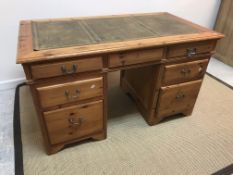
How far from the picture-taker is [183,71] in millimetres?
1401

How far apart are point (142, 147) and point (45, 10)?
143 centimetres

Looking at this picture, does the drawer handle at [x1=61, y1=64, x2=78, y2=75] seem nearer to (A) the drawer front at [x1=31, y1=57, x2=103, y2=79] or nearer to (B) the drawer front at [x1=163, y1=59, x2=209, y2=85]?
(A) the drawer front at [x1=31, y1=57, x2=103, y2=79]

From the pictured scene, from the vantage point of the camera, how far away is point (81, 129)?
1331mm

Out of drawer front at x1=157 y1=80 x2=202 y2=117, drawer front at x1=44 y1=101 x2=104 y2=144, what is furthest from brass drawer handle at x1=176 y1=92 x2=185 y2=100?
drawer front at x1=44 y1=101 x2=104 y2=144

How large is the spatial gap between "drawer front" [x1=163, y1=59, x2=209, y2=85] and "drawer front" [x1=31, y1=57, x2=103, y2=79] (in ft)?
1.65

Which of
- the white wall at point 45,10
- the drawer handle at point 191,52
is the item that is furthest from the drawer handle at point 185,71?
the white wall at point 45,10

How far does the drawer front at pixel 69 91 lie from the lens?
109cm

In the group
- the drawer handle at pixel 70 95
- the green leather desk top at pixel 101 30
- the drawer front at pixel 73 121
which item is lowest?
the drawer front at pixel 73 121

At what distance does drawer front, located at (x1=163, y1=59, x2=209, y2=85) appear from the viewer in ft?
4.46

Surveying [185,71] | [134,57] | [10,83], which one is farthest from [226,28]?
[10,83]

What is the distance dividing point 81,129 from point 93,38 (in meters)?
0.59

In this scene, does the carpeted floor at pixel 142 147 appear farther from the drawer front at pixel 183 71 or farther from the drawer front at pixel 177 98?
the drawer front at pixel 183 71

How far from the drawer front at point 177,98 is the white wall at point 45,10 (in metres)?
1.07

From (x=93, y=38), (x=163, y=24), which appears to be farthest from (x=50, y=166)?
(x=163, y=24)
